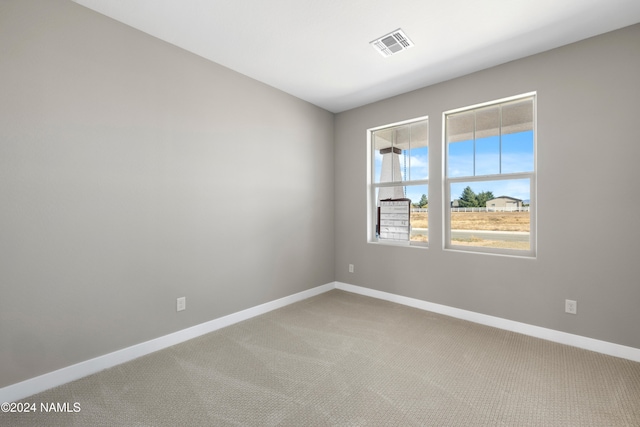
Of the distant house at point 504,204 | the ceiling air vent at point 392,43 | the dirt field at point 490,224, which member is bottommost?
the dirt field at point 490,224

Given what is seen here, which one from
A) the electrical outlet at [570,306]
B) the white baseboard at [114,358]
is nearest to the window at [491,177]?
the electrical outlet at [570,306]

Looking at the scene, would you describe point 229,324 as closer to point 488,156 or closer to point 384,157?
point 384,157

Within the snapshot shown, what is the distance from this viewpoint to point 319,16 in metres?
2.20

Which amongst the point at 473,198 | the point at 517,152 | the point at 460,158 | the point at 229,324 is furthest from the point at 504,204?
the point at 229,324

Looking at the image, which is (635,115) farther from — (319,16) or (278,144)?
(278,144)

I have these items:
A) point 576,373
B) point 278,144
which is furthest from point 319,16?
point 576,373

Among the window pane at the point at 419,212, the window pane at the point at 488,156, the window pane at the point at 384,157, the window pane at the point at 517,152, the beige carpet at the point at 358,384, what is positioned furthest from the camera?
the window pane at the point at 384,157

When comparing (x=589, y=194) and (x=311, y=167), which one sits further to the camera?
(x=311, y=167)

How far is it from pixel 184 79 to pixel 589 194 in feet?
12.3

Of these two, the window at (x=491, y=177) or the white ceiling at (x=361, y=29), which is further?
the window at (x=491, y=177)

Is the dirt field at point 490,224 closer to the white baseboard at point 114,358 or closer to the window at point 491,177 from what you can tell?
the window at point 491,177

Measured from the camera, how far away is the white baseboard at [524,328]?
2.34 metres

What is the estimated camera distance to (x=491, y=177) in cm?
307

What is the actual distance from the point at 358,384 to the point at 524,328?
189 centimetres
